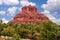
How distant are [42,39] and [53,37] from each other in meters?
1.87

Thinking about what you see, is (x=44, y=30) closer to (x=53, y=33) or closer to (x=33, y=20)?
(x=53, y=33)

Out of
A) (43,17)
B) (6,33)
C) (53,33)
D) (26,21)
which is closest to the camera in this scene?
Result: (53,33)

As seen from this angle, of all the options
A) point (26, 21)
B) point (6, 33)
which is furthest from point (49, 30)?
point (26, 21)

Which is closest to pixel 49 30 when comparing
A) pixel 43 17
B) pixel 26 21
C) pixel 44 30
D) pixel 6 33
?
pixel 44 30

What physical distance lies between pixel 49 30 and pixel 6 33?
17.0m

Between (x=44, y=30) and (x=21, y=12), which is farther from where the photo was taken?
(x=21, y=12)

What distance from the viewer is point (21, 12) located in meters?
197

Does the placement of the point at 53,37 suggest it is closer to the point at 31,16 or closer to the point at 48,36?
the point at 48,36

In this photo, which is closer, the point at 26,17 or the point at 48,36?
the point at 48,36

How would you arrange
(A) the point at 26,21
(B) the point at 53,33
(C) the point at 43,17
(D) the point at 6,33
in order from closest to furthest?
(B) the point at 53,33 < (D) the point at 6,33 < (A) the point at 26,21 < (C) the point at 43,17

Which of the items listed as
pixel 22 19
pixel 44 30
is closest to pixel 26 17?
pixel 22 19

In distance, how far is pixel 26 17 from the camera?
614 feet

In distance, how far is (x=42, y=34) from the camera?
104 feet

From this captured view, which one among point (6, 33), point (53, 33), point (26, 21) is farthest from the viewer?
point (26, 21)
